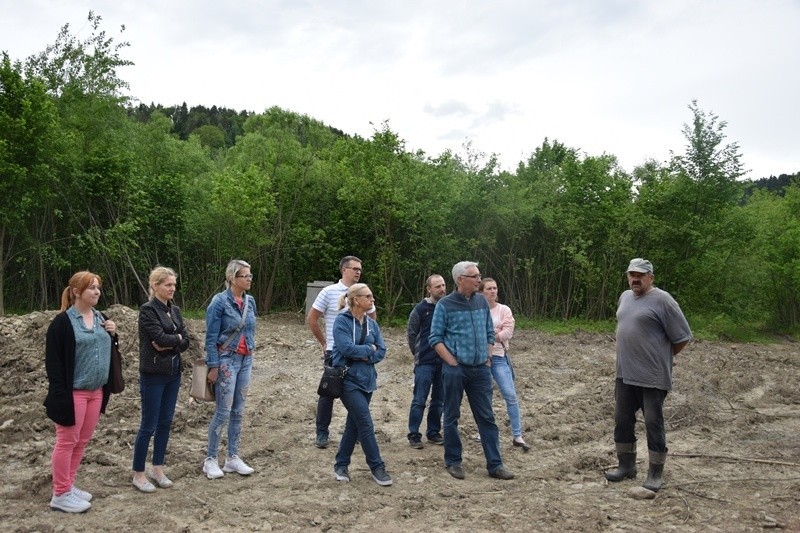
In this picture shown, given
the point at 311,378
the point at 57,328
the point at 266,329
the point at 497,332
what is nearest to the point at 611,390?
the point at 497,332

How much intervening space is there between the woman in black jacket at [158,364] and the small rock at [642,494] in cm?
323

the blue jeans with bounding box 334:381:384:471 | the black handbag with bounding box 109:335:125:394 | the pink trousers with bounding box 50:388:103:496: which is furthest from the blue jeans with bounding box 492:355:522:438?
the pink trousers with bounding box 50:388:103:496

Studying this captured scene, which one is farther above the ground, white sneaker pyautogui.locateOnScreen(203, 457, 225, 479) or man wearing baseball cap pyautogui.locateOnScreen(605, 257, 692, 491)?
man wearing baseball cap pyautogui.locateOnScreen(605, 257, 692, 491)

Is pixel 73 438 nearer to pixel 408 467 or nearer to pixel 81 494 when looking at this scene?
pixel 81 494

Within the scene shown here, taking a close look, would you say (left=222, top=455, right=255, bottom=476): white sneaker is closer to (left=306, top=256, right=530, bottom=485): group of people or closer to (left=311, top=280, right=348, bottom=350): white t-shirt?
(left=306, top=256, right=530, bottom=485): group of people

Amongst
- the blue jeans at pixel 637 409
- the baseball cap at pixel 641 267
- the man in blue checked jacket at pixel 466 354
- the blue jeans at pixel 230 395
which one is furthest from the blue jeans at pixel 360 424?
the baseball cap at pixel 641 267

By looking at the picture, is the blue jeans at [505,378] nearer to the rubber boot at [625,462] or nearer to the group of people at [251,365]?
the group of people at [251,365]

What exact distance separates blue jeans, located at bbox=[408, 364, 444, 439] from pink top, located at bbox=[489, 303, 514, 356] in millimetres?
538

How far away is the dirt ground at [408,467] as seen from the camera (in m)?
3.97

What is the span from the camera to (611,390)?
26.5ft

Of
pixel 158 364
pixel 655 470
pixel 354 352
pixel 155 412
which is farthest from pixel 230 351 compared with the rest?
pixel 655 470

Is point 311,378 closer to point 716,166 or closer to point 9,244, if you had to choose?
point 9,244

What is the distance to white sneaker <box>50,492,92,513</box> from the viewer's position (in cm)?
397

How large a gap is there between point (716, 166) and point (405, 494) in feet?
44.9
